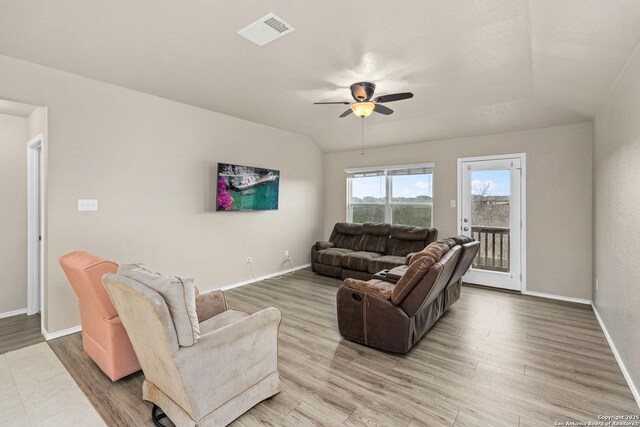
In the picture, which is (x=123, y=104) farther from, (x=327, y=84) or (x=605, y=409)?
(x=605, y=409)

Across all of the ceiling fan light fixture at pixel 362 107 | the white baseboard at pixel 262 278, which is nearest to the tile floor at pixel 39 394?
the white baseboard at pixel 262 278

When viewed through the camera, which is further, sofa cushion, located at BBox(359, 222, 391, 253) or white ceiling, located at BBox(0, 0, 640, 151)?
sofa cushion, located at BBox(359, 222, 391, 253)

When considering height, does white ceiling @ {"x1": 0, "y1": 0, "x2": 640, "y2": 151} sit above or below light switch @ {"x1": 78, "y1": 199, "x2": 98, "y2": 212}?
above

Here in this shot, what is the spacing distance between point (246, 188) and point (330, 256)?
199cm

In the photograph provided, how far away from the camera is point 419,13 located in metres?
2.25

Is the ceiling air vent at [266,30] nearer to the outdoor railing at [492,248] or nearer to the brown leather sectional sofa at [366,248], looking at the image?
the brown leather sectional sofa at [366,248]

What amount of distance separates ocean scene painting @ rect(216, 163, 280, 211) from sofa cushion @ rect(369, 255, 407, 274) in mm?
2048

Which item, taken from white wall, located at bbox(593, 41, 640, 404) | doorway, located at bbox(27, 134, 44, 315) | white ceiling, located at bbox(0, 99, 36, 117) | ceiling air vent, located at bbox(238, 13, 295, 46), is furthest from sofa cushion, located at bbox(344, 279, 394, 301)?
white ceiling, located at bbox(0, 99, 36, 117)

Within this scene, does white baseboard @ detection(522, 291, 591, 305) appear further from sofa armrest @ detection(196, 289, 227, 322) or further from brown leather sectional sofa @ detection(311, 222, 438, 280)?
sofa armrest @ detection(196, 289, 227, 322)

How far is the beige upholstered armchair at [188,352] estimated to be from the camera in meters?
1.68

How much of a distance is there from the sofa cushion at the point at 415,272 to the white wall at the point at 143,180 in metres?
3.09

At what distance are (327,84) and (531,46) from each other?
2.02 m

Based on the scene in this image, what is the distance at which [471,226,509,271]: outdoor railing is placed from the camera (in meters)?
4.92

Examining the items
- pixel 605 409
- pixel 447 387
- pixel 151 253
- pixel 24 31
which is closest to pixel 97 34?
pixel 24 31
